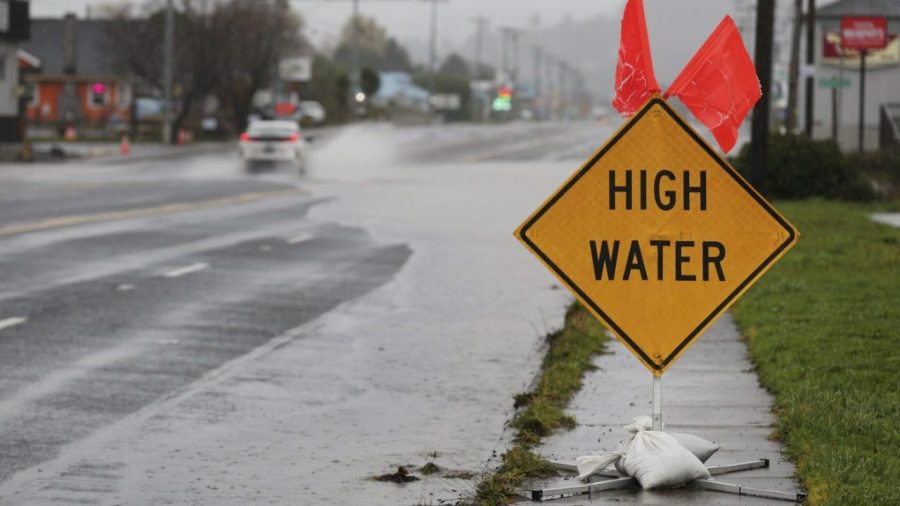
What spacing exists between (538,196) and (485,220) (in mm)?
8578

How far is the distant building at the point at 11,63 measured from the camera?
230ft

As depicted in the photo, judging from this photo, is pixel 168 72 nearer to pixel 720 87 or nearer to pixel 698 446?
pixel 720 87

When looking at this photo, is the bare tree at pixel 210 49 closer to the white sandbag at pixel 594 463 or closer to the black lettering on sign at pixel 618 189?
the black lettering on sign at pixel 618 189

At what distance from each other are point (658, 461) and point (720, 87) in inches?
81.2

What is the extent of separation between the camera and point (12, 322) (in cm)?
1577

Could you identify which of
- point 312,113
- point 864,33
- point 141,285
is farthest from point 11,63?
point 141,285

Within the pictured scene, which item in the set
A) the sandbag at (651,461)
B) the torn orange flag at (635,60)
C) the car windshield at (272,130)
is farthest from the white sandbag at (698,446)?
the car windshield at (272,130)

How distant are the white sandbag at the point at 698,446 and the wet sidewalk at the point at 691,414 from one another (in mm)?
149

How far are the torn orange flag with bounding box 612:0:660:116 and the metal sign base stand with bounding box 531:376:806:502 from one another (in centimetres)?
151

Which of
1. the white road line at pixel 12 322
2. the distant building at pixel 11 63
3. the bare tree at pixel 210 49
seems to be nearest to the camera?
the white road line at pixel 12 322

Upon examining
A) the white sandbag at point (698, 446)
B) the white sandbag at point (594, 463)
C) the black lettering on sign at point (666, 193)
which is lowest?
the white sandbag at point (594, 463)

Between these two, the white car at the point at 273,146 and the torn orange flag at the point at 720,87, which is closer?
the torn orange flag at the point at 720,87

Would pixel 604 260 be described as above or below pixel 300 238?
above

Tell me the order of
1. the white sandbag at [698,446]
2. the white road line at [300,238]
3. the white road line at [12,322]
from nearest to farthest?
the white sandbag at [698,446] < the white road line at [12,322] < the white road line at [300,238]
